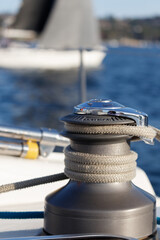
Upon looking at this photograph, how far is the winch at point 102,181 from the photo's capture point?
0.88 metres

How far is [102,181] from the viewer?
2.96 feet

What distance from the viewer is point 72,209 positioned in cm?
88

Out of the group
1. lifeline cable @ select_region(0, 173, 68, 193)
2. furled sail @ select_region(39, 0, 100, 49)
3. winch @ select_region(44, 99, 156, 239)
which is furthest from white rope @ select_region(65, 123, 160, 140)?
furled sail @ select_region(39, 0, 100, 49)

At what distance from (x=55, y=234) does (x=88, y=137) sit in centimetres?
18

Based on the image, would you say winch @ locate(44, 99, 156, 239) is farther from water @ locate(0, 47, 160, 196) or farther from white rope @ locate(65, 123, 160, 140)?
water @ locate(0, 47, 160, 196)

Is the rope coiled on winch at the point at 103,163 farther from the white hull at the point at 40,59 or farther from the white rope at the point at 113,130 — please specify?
the white hull at the point at 40,59

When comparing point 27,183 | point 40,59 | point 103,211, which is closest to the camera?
point 103,211

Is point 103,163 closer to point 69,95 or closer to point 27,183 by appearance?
point 27,183

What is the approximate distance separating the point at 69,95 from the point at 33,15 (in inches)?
308

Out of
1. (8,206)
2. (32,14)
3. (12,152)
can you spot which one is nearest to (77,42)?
(12,152)

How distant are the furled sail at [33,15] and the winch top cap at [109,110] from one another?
18.4 meters

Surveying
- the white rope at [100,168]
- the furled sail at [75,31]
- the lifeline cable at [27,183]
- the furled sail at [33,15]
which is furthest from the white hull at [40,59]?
the white rope at [100,168]

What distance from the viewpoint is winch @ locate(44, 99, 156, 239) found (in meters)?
0.88


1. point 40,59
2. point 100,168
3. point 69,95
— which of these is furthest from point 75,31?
point 40,59
